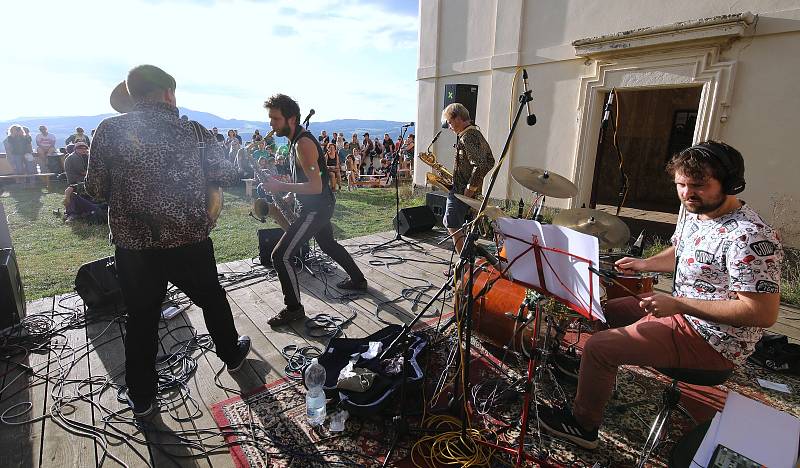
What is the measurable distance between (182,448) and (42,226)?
7325mm

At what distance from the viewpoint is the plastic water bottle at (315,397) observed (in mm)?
2307

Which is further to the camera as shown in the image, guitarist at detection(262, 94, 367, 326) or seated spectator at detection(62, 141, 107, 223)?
seated spectator at detection(62, 141, 107, 223)

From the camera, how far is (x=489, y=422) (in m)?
2.33

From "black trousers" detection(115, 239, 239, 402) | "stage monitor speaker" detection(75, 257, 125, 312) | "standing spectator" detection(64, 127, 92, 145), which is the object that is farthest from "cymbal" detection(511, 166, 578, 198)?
"standing spectator" detection(64, 127, 92, 145)

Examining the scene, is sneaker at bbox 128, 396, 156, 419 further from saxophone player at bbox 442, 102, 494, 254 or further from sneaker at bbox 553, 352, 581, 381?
saxophone player at bbox 442, 102, 494, 254

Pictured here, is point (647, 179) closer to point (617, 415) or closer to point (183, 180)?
point (617, 415)

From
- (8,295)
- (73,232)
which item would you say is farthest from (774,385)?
(73,232)

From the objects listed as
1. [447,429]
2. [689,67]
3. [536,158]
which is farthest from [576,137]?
[447,429]

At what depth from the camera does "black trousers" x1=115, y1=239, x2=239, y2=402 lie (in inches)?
85.9

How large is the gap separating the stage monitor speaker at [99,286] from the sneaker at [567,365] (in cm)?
371

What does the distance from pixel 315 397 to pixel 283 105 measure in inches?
84.3

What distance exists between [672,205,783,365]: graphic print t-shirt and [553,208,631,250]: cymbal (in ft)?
2.25

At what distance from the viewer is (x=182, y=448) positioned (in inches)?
84.6

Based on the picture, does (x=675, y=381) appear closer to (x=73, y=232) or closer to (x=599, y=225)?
(x=599, y=225)
